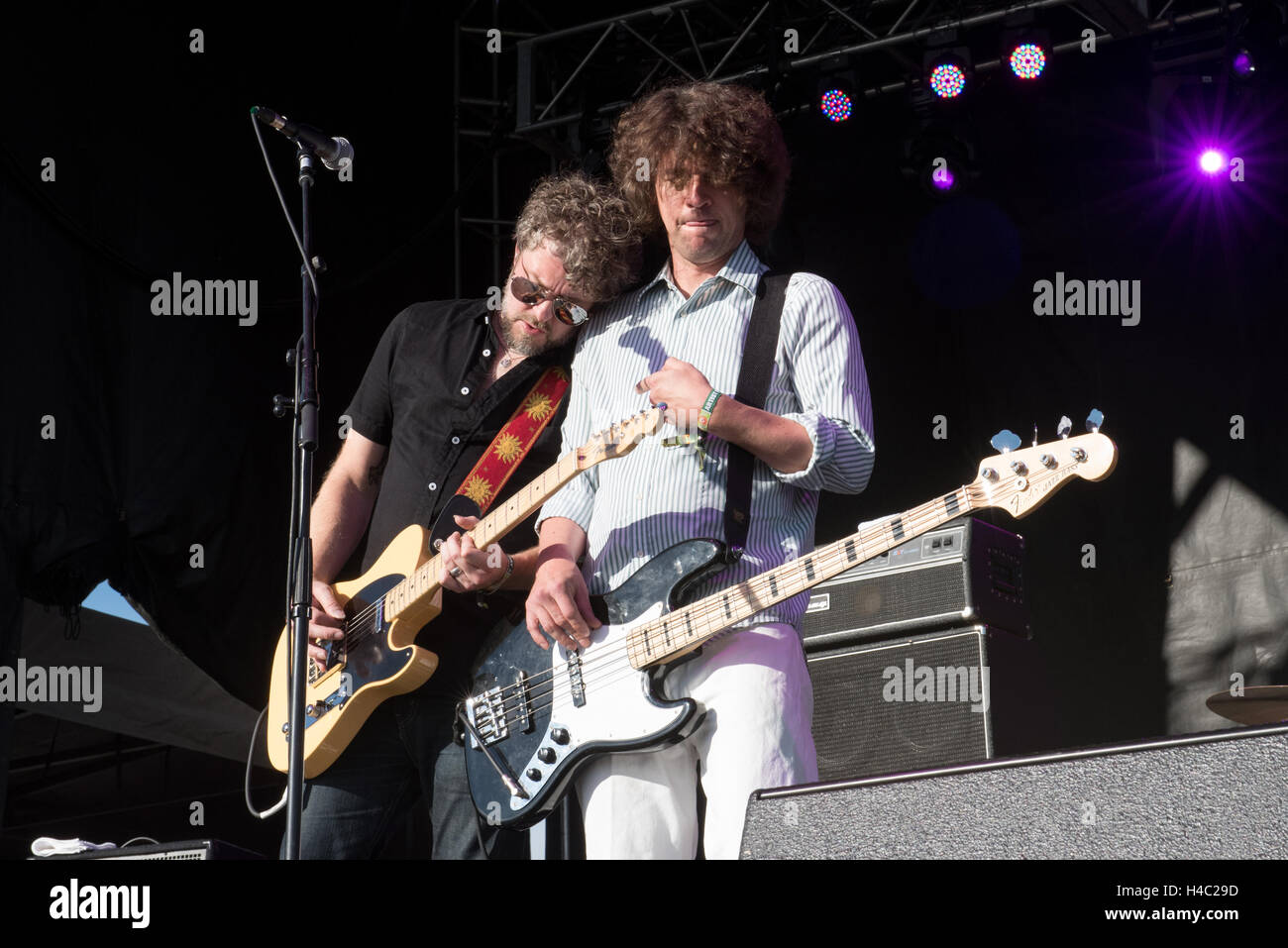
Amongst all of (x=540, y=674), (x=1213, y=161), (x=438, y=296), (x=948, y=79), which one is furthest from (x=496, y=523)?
(x=1213, y=161)

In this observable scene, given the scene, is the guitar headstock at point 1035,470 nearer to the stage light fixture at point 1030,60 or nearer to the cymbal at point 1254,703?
the cymbal at point 1254,703

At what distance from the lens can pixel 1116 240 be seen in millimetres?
5613

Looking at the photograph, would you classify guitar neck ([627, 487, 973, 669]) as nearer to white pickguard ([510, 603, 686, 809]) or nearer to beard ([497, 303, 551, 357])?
white pickguard ([510, 603, 686, 809])

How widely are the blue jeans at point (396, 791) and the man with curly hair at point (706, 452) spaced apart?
19.9 inches

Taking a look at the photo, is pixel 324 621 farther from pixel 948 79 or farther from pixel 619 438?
pixel 948 79

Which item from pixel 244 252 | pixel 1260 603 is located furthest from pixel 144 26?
pixel 1260 603

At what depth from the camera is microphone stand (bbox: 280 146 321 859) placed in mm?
2328

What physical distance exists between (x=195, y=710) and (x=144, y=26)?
2.81 m

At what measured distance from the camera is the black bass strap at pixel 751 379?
2441 millimetres

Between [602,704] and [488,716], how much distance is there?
37cm

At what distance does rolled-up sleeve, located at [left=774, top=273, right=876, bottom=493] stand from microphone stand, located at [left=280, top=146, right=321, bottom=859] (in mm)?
887

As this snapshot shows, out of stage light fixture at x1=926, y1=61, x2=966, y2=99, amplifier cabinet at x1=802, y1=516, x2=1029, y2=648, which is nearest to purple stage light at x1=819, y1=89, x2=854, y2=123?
stage light fixture at x1=926, y1=61, x2=966, y2=99

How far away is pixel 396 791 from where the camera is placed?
3.03 meters

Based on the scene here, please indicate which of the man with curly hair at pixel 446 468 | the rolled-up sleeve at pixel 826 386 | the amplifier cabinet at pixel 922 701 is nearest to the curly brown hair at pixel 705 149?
the man with curly hair at pixel 446 468
